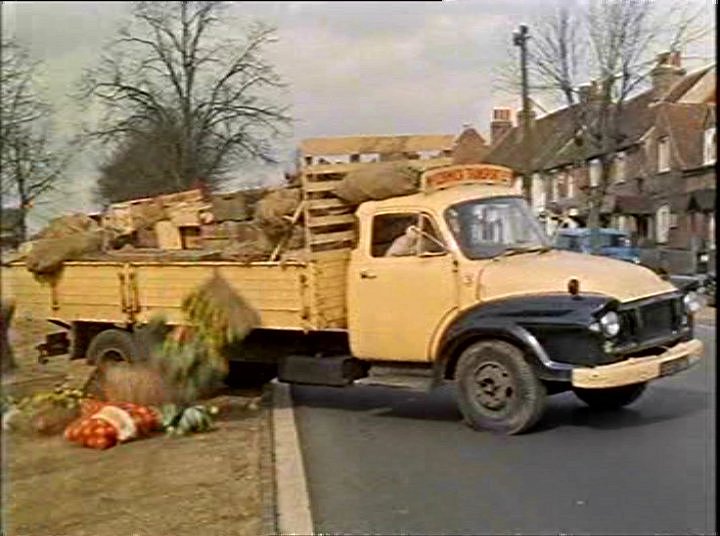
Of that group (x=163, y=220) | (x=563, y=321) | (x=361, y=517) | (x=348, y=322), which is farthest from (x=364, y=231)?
(x=163, y=220)

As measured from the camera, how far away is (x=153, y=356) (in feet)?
4.10

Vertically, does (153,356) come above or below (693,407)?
above

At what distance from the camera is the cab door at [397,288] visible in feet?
6.81

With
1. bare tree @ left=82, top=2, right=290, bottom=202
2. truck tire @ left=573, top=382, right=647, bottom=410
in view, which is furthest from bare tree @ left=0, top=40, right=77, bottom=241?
truck tire @ left=573, top=382, right=647, bottom=410

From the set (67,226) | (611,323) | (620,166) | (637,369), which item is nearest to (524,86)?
(620,166)

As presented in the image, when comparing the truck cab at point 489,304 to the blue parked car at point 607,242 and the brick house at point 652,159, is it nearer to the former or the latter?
the blue parked car at point 607,242

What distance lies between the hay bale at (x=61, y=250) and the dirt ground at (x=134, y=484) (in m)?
0.06

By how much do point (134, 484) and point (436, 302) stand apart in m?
0.81

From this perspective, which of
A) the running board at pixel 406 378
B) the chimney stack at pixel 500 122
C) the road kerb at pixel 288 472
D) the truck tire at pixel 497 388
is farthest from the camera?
the running board at pixel 406 378

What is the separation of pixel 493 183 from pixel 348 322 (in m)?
0.63

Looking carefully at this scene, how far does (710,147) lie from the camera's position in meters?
0.77

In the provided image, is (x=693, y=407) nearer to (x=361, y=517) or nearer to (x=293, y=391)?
(x=361, y=517)

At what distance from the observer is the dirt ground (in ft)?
3.99

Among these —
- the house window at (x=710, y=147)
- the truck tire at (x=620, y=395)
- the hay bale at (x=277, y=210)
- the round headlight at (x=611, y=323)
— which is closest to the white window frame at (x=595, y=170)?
the house window at (x=710, y=147)
